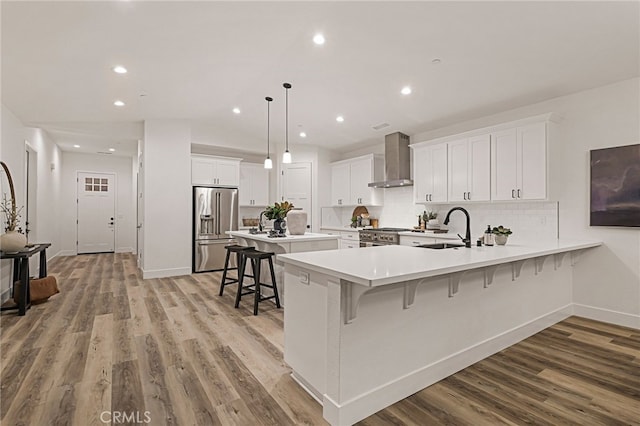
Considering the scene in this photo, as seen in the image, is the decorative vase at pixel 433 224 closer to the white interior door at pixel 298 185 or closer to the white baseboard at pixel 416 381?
the white baseboard at pixel 416 381

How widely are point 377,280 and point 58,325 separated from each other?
3589 mm

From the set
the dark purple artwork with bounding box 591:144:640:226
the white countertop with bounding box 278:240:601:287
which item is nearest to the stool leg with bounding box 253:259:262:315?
the white countertop with bounding box 278:240:601:287

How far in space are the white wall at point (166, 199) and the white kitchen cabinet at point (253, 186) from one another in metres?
1.44

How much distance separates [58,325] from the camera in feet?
10.8

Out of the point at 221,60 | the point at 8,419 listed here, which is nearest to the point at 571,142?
the point at 221,60

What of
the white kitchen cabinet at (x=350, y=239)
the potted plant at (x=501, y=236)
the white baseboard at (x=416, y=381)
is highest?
the potted plant at (x=501, y=236)

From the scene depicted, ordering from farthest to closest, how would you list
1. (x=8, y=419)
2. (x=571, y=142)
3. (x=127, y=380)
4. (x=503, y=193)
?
1. (x=503, y=193)
2. (x=571, y=142)
3. (x=127, y=380)
4. (x=8, y=419)

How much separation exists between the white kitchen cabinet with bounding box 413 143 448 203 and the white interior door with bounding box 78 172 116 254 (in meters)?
8.57

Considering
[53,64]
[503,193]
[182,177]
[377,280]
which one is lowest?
[377,280]

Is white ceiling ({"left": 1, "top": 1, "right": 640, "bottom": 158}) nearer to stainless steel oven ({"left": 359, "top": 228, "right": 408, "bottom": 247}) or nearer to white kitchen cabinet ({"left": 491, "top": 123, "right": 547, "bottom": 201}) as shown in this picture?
white kitchen cabinet ({"left": 491, "top": 123, "right": 547, "bottom": 201})

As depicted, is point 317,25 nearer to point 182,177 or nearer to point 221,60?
point 221,60

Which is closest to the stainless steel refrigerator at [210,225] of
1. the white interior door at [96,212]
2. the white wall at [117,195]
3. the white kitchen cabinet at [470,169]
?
the white kitchen cabinet at [470,169]

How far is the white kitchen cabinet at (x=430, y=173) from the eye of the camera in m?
4.88

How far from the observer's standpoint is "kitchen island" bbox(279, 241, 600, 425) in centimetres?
179
